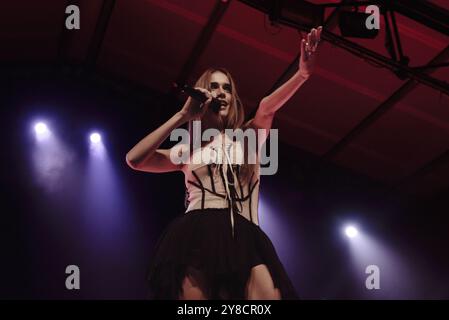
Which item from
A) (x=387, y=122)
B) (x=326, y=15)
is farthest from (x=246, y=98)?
(x=326, y=15)

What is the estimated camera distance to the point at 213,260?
1616mm

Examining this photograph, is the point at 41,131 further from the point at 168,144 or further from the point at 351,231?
the point at 351,231

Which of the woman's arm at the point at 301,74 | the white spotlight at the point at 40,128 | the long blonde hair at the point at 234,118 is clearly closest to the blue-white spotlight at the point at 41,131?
the white spotlight at the point at 40,128

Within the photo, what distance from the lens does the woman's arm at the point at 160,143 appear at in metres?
1.72

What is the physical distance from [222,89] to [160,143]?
0.83 ft

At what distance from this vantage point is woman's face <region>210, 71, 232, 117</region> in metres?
1.86

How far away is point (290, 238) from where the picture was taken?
6.21 metres

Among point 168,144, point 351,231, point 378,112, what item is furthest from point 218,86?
point 351,231

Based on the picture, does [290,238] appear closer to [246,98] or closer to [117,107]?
[246,98]

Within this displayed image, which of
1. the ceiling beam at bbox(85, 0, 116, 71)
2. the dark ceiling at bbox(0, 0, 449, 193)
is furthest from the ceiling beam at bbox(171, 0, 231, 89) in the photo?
the ceiling beam at bbox(85, 0, 116, 71)

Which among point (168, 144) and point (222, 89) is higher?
point (168, 144)

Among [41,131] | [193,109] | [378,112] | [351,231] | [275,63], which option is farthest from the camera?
[351,231]

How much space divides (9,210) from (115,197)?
89 cm
